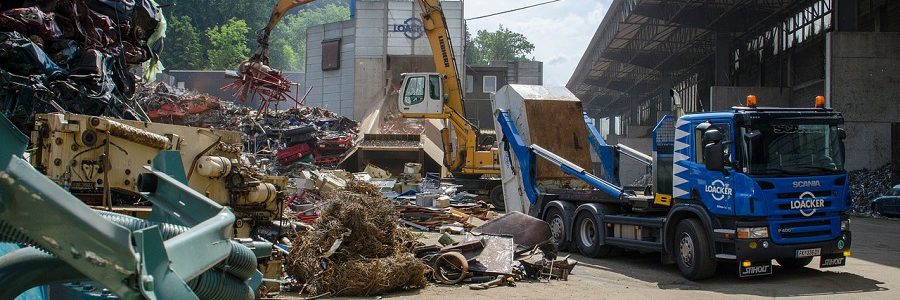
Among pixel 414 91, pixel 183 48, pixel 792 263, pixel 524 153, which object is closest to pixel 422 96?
pixel 414 91

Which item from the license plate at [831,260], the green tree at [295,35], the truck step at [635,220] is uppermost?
the green tree at [295,35]

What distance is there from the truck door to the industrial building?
402 cm

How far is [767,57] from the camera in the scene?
41.8 m

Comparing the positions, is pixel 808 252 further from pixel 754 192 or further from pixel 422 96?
pixel 422 96

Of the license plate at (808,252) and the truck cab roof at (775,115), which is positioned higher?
the truck cab roof at (775,115)

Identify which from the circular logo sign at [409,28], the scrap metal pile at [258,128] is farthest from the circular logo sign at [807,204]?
the circular logo sign at [409,28]

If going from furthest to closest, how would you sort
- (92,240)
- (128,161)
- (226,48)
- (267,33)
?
(226,48) → (267,33) → (128,161) → (92,240)

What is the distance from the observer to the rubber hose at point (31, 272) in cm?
258

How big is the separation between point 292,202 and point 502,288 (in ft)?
27.5

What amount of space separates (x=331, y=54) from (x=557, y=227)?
40.0 metres

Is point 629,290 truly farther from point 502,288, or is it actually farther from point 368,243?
point 368,243

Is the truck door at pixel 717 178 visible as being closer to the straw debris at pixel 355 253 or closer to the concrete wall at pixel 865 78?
the straw debris at pixel 355 253

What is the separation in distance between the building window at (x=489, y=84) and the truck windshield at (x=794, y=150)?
4244 centimetres

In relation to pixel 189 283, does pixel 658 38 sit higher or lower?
higher
